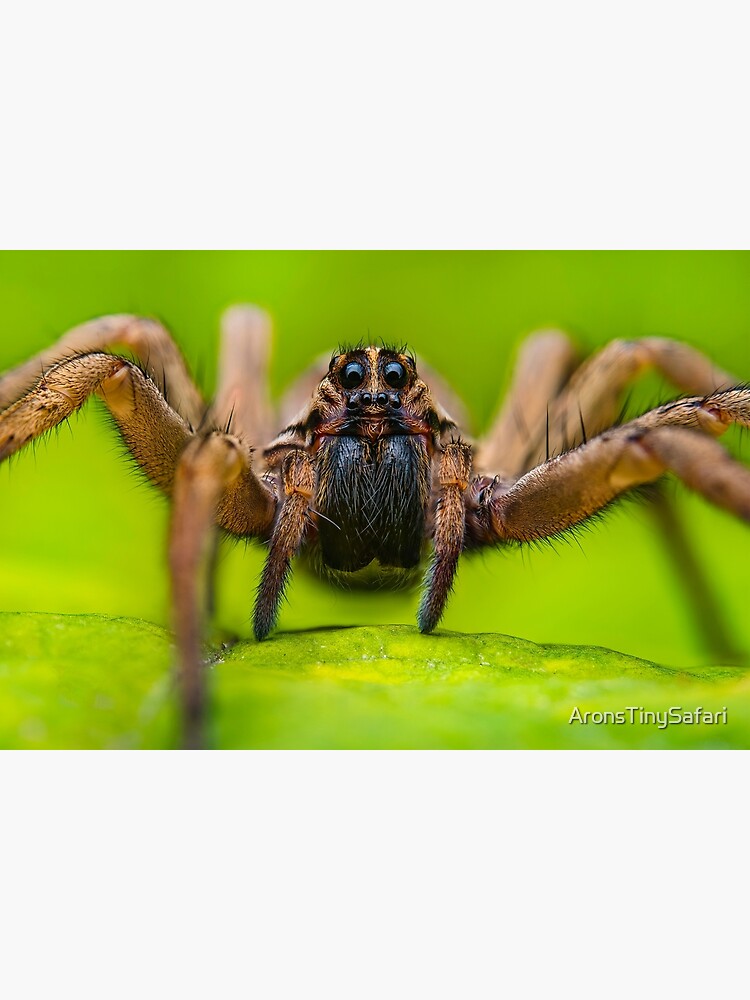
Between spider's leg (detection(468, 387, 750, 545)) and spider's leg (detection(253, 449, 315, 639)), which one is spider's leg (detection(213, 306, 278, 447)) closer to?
spider's leg (detection(253, 449, 315, 639))

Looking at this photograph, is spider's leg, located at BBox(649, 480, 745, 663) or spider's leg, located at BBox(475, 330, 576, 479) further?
spider's leg, located at BBox(475, 330, 576, 479)

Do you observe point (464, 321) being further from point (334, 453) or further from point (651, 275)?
point (334, 453)

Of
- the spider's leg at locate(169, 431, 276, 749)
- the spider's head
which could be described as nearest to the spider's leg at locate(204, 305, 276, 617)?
the spider's head

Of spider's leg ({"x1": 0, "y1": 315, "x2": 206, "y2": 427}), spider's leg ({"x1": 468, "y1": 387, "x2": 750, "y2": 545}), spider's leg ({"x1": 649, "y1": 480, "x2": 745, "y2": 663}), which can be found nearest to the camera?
spider's leg ({"x1": 468, "y1": 387, "x2": 750, "y2": 545})

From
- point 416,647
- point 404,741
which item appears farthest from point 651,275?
point 404,741

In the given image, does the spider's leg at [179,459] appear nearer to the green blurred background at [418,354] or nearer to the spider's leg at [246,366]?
the green blurred background at [418,354]

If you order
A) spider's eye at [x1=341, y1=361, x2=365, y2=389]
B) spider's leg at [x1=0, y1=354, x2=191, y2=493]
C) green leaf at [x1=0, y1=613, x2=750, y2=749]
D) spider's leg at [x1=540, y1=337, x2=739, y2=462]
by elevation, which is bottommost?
green leaf at [x1=0, y1=613, x2=750, y2=749]

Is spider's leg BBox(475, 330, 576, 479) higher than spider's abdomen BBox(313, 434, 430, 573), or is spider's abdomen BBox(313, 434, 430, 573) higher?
spider's leg BBox(475, 330, 576, 479)

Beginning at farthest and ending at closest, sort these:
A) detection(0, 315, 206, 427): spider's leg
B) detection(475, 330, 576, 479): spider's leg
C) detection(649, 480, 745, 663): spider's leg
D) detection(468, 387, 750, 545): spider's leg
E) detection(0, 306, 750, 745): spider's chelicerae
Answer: detection(475, 330, 576, 479): spider's leg, detection(649, 480, 745, 663): spider's leg, detection(0, 315, 206, 427): spider's leg, detection(0, 306, 750, 745): spider's chelicerae, detection(468, 387, 750, 545): spider's leg
